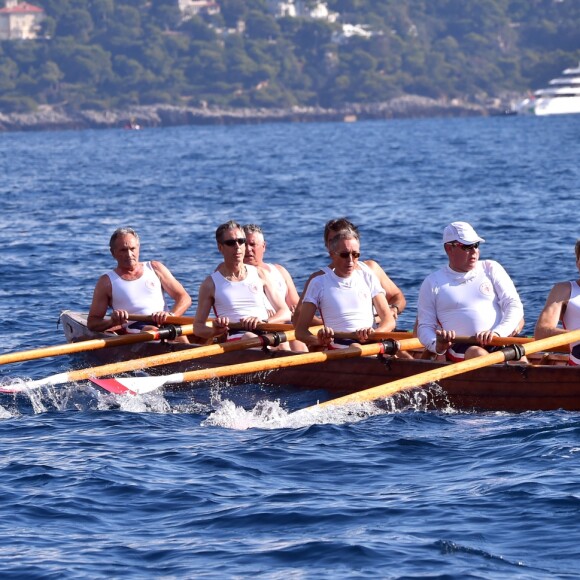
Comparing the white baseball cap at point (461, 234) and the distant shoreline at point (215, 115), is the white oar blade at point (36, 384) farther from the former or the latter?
the distant shoreline at point (215, 115)

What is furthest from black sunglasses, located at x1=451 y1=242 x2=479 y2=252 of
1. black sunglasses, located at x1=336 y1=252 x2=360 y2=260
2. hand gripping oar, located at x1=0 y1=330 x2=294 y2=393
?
hand gripping oar, located at x1=0 y1=330 x2=294 y2=393

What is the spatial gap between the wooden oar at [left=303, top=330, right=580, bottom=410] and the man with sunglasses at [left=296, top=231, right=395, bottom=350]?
145 cm

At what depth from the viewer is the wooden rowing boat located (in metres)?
12.6

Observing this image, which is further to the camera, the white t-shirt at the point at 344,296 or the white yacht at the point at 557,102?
the white yacht at the point at 557,102

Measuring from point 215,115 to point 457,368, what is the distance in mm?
172594

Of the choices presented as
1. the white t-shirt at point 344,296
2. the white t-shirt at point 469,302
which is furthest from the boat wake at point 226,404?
the white t-shirt at point 344,296

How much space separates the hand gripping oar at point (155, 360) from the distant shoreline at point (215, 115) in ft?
549

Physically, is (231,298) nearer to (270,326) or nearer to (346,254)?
(270,326)

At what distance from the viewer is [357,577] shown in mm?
9008

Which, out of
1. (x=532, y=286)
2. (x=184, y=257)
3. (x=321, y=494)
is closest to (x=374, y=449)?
(x=321, y=494)

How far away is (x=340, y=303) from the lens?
45.2ft

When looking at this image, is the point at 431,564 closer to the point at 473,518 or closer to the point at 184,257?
the point at 473,518

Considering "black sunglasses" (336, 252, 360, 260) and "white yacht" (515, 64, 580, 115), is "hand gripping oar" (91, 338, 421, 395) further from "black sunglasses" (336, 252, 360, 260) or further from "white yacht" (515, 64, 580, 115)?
"white yacht" (515, 64, 580, 115)

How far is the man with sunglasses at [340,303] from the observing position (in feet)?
45.0
